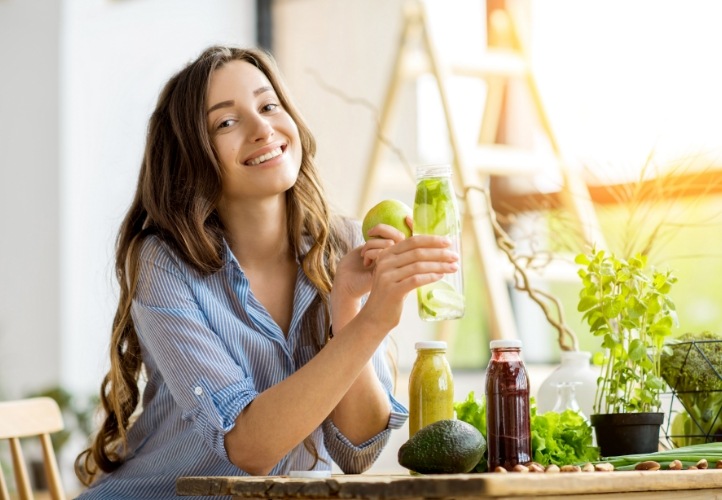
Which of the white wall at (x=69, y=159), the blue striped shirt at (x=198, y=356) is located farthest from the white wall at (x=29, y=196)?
the blue striped shirt at (x=198, y=356)

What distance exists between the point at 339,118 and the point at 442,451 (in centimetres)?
310

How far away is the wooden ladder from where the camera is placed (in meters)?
2.73

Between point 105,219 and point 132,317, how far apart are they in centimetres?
253

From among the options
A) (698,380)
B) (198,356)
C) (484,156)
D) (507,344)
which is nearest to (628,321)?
(698,380)

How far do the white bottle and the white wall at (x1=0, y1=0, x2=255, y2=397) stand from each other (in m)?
2.79

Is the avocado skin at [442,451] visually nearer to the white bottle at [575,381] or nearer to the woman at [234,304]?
the woman at [234,304]

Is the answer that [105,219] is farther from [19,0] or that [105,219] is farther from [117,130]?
[19,0]

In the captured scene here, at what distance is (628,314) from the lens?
5.06 ft

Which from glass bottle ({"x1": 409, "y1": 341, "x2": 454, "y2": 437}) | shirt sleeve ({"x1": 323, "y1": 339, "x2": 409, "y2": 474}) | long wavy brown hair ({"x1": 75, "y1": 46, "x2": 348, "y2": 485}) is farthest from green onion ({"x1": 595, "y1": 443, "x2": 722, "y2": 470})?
long wavy brown hair ({"x1": 75, "y1": 46, "x2": 348, "y2": 485})

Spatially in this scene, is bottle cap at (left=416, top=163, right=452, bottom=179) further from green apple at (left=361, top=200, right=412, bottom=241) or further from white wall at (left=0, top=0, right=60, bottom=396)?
white wall at (left=0, top=0, right=60, bottom=396)

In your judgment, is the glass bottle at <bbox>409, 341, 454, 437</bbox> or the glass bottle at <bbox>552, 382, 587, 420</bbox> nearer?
the glass bottle at <bbox>409, 341, 454, 437</bbox>

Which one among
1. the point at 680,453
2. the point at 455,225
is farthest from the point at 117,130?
the point at 680,453

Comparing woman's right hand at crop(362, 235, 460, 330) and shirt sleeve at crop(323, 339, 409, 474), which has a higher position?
woman's right hand at crop(362, 235, 460, 330)

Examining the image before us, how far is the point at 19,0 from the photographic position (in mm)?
4438
